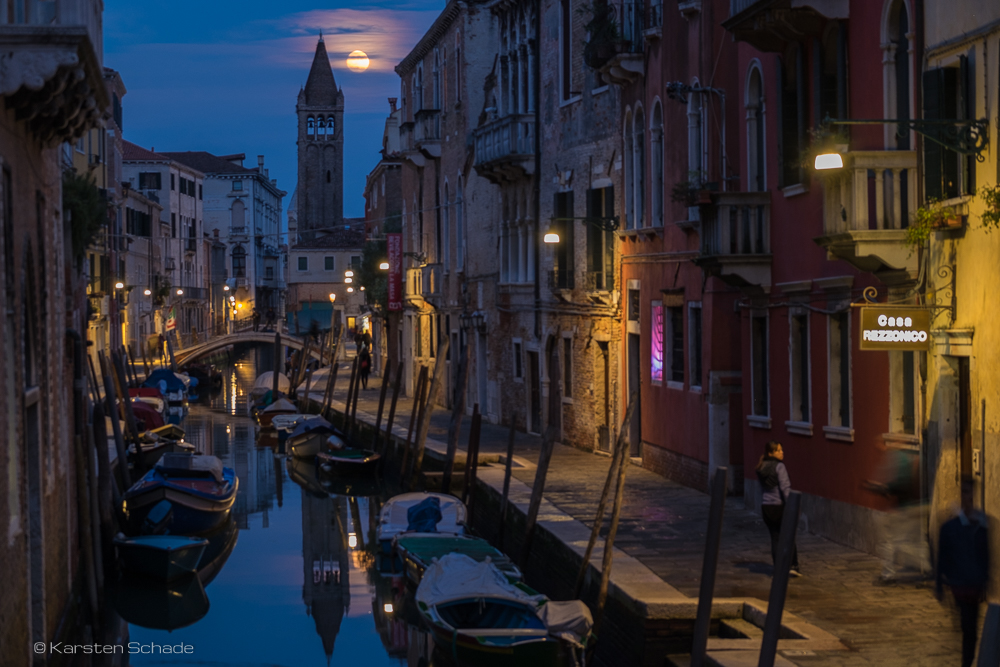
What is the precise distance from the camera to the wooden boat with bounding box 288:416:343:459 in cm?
2877

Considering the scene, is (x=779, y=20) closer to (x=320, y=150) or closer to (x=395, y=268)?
(x=395, y=268)

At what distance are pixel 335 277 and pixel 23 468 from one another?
2907 inches

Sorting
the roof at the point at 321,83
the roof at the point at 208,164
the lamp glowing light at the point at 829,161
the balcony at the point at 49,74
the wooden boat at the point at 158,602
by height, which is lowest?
the wooden boat at the point at 158,602

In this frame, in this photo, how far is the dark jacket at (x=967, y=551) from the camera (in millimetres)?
7617

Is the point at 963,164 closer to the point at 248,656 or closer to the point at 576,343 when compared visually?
the point at 248,656

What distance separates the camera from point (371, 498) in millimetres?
24156

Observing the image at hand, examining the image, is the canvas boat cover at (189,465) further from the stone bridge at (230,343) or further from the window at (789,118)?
the stone bridge at (230,343)

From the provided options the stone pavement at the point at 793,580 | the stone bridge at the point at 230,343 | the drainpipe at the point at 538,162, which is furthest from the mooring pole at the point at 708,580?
the stone bridge at the point at 230,343

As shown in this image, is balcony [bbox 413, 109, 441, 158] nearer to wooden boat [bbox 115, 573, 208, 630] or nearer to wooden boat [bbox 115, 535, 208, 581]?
wooden boat [bbox 115, 573, 208, 630]

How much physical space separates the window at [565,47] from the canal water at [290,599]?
8086 millimetres

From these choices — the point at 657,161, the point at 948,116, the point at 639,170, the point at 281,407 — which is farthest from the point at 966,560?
the point at 281,407

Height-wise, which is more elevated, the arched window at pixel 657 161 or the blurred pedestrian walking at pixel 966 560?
the arched window at pixel 657 161

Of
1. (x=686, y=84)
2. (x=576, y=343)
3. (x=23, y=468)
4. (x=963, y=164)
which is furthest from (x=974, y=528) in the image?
(x=576, y=343)

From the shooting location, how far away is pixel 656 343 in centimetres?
1834
